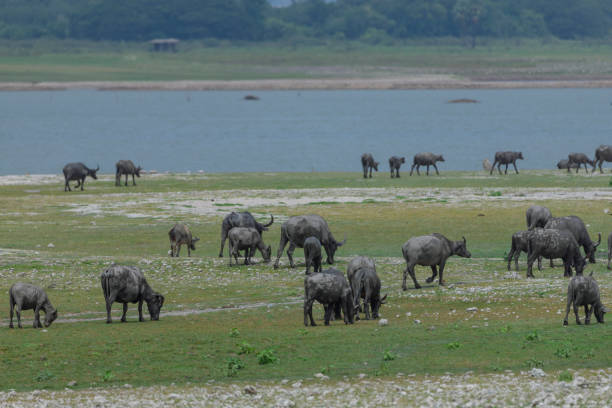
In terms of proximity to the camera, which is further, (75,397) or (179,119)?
(179,119)

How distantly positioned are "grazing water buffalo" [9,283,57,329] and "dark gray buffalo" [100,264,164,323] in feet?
4.33

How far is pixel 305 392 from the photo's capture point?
705 inches

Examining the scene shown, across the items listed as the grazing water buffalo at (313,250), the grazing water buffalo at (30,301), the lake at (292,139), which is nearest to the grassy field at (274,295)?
the grazing water buffalo at (30,301)

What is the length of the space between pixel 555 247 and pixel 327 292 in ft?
28.7

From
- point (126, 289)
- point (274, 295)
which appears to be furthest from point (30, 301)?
point (274, 295)

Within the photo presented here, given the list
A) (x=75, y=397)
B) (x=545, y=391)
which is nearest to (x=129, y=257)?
(x=75, y=397)

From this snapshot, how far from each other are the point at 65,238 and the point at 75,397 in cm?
2493

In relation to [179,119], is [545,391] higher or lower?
lower

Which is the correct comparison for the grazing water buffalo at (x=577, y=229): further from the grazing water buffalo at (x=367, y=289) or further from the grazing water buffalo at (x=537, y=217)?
the grazing water buffalo at (x=367, y=289)

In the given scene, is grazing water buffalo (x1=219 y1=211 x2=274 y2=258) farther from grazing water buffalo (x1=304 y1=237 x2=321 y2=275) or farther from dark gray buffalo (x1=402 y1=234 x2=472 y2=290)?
dark gray buffalo (x1=402 y1=234 x2=472 y2=290)

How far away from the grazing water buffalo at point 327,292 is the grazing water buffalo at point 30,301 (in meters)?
5.85

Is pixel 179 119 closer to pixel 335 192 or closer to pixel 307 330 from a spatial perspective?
pixel 335 192

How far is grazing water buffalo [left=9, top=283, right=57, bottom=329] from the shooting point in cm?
2375

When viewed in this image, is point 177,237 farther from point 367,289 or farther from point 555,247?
point 367,289
